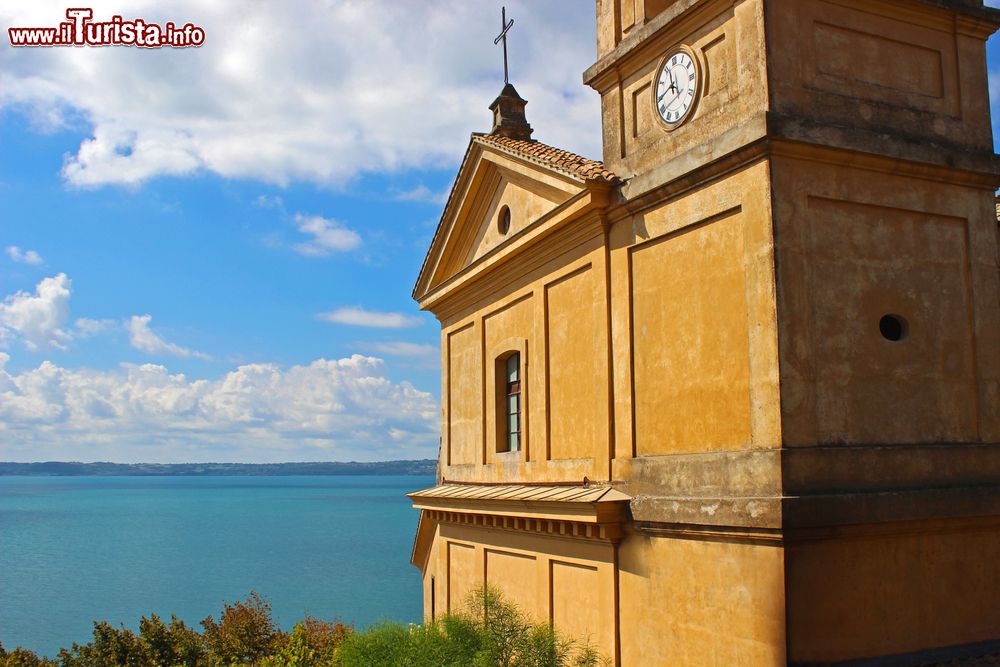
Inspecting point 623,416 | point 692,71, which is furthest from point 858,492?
point 692,71

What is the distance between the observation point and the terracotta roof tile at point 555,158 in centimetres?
1244

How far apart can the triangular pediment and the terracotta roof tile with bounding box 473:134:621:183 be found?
0.16ft

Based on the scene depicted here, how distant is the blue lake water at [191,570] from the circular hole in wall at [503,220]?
34.2 m

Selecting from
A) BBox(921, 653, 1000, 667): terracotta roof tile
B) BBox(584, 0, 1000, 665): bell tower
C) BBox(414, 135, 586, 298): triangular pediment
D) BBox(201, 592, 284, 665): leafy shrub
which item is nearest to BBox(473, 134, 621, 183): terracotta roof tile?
BBox(414, 135, 586, 298): triangular pediment

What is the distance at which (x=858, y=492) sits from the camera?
970 cm

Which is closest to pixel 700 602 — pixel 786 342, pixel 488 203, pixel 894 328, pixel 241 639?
pixel 786 342

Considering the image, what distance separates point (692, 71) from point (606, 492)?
17.0 ft

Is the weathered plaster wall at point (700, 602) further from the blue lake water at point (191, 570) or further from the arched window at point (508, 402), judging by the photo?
the blue lake water at point (191, 570)

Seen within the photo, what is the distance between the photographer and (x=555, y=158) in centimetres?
1405

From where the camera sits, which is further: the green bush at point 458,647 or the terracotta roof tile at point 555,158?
the terracotta roof tile at point 555,158

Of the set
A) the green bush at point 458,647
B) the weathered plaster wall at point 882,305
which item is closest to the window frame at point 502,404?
the green bush at point 458,647

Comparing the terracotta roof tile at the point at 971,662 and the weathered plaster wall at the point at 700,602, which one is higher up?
the weathered plaster wall at the point at 700,602

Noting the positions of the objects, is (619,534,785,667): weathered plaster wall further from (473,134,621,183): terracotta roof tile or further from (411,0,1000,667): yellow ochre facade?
(473,134,621,183): terracotta roof tile

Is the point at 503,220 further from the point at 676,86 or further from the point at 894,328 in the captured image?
the point at 894,328
